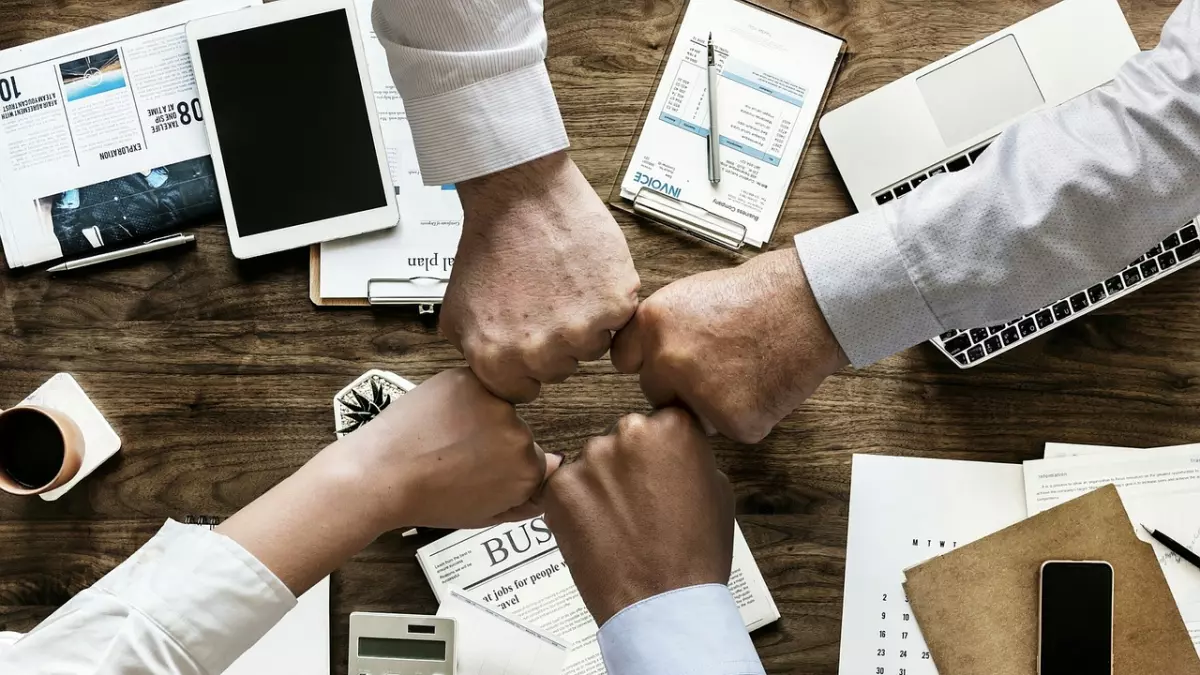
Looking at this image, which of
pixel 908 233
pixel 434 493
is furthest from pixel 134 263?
pixel 908 233

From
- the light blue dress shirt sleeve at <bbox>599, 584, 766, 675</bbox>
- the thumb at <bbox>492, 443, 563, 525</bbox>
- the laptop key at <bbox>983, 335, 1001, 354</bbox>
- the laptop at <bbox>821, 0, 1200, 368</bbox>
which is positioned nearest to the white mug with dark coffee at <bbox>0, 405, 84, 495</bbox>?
the thumb at <bbox>492, 443, 563, 525</bbox>

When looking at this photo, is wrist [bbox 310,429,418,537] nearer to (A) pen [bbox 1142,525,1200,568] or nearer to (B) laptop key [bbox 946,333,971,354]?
(B) laptop key [bbox 946,333,971,354]

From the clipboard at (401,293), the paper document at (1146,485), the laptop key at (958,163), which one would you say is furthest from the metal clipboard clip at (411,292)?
the paper document at (1146,485)

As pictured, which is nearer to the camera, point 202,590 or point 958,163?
point 202,590

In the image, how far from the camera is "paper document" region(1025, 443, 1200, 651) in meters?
1.08

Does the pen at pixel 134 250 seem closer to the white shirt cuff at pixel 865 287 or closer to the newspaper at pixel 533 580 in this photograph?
the newspaper at pixel 533 580

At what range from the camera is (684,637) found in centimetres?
88

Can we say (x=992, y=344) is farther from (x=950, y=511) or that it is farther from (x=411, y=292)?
(x=411, y=292)

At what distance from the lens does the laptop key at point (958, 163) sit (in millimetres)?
1089

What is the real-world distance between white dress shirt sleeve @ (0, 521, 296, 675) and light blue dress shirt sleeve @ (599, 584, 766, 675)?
33 cm

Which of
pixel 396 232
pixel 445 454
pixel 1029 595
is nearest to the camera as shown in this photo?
pixel 445 454

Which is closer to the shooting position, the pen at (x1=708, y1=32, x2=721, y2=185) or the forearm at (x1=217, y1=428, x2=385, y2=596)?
the forearm at (x1=217, y1=428, x2=385, y2=596)

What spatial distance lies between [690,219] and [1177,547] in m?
0.65

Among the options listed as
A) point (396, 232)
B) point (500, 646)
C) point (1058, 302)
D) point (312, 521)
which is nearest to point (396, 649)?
point (500, 646)
